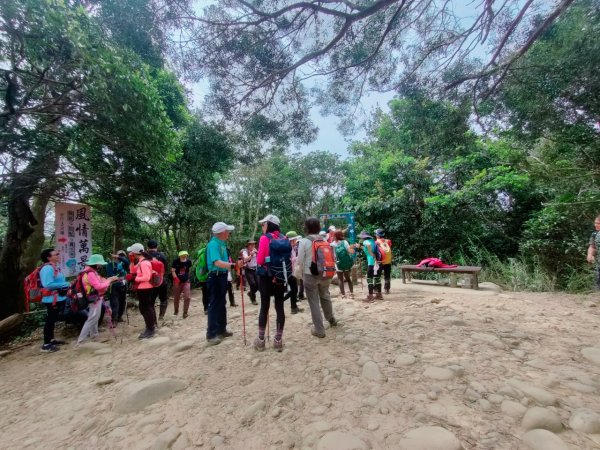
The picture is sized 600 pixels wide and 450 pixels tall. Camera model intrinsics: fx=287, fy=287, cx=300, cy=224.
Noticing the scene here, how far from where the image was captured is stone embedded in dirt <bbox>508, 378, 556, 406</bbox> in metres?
2.21

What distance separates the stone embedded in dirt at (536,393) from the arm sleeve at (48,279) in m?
6.48

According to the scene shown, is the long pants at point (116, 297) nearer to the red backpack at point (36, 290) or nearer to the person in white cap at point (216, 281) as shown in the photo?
the red backpack at point (36, 290)

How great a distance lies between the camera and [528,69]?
224 inches

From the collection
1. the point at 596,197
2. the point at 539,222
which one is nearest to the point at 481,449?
the point at 596,197

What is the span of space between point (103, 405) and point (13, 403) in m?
1.45

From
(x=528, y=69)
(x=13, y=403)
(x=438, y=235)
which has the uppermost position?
(x=528, y=69)

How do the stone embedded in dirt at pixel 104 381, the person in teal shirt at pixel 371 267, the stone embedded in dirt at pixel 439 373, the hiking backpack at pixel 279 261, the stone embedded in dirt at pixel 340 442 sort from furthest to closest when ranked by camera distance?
the person in teal shirt at pixel 371 267, the hiking backpack at pixel 279 261, the stone embedded in dirt at pixel 104 381, the stone embedded in dirt at pixel 439 373, the stone embedded in dirt at pixel 340 442

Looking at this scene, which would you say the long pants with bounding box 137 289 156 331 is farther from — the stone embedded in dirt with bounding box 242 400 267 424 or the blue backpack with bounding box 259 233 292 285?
the stone embedded in dirt with bounding box 242 400 267 424

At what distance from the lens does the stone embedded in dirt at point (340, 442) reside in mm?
1888

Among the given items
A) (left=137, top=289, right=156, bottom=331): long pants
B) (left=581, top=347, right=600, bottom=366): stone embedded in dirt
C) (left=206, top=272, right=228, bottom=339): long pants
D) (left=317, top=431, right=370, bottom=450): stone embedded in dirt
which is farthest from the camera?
(left=137, top=289, right=156, bottom=331): long pants

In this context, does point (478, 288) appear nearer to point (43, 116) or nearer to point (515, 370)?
point (515, 370)

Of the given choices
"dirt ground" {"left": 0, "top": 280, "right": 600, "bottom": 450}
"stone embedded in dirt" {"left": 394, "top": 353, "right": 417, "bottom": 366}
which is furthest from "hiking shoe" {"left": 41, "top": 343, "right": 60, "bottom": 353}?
"stone embedded in dirt" {"left": 394, "top": 353, "right": 417, "bottom": 366}

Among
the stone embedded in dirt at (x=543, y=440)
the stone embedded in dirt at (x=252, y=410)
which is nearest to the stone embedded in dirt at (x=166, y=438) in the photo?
the stone embedded in dirt at (x=252, y=410)

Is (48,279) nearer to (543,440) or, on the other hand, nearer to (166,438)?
(166,438)
